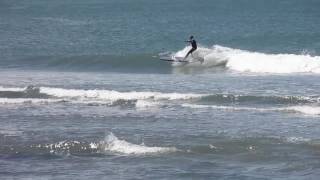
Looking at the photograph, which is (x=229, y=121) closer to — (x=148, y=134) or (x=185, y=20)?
(x=148, y=134)

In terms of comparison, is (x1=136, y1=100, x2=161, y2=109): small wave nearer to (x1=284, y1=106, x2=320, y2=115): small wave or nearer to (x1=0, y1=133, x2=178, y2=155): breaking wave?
(x1=284, y1=106, x2=320, y2=115): small wave

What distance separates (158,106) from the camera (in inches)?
1174

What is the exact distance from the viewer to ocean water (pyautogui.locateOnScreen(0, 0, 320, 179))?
833 inches

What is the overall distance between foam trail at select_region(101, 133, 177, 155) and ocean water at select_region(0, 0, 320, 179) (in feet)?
0.10

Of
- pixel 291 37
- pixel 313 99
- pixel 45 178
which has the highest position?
pixel 291 37

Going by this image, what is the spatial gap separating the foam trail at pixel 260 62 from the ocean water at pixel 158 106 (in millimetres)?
76

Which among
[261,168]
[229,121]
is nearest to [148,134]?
[229,121]

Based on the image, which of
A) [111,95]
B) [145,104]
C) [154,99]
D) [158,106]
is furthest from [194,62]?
[158,106]

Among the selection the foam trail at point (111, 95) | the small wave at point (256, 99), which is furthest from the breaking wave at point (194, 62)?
the foam trail at point (111, 95)

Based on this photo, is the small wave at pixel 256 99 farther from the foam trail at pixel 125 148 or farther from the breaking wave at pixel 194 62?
the breaking wave at pixel 194 62

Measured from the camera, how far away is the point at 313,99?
30016 millimetres

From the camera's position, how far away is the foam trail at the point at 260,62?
4181 cm

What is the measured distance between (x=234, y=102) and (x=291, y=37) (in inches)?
1140

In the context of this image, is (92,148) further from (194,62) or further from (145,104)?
(194,62)
